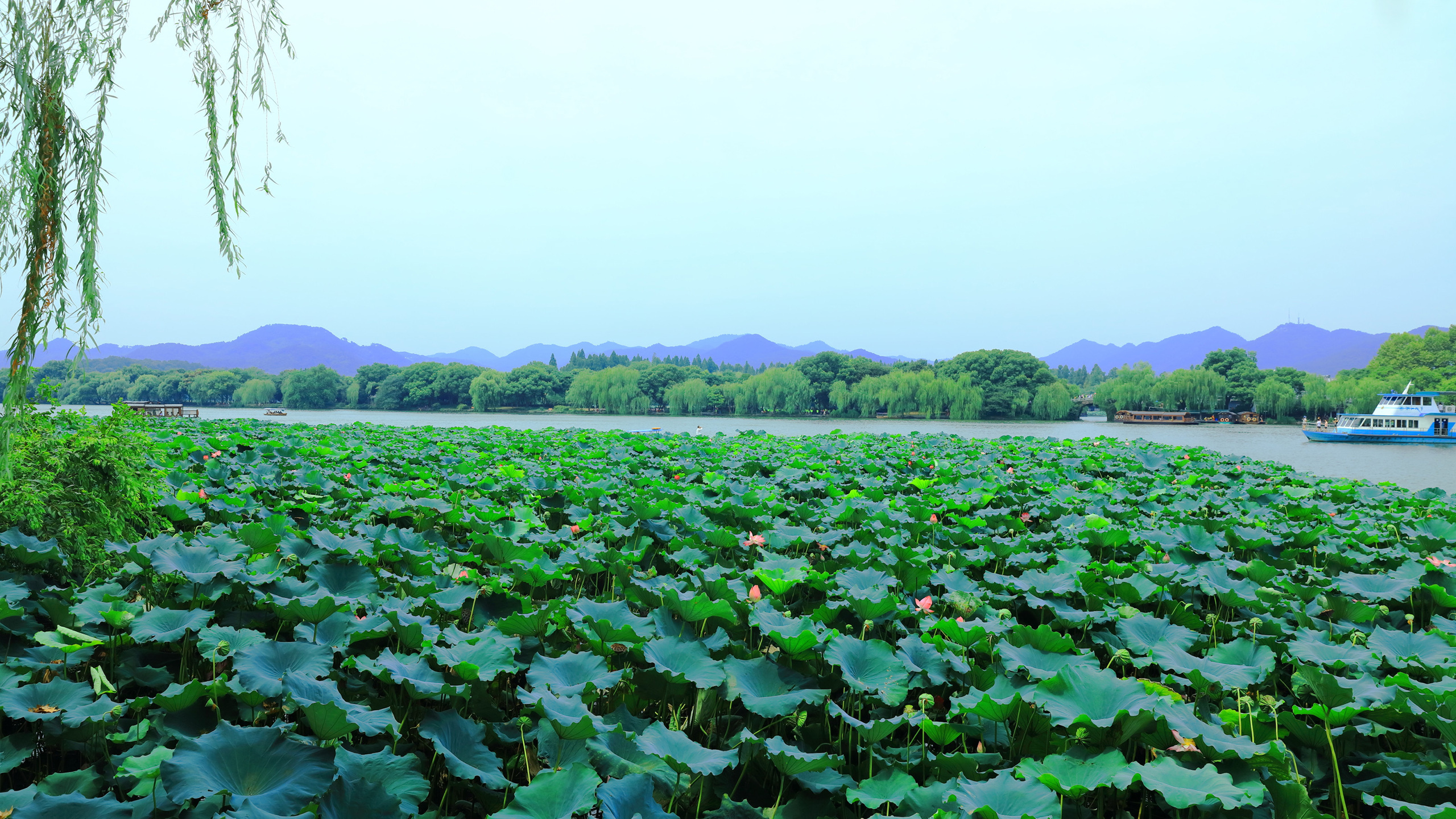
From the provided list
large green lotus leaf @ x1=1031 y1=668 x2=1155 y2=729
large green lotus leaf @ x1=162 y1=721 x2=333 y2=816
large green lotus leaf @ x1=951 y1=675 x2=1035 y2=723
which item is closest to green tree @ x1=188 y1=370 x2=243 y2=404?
large green lotus leaf @ x1=162 y1=721 x2=333 y2=816

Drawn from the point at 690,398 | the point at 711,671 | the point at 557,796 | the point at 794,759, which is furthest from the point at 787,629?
the point at 690,398

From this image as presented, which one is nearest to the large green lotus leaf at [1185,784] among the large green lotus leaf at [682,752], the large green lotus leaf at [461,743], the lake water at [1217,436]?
the large green lotus leaf at [682,752]

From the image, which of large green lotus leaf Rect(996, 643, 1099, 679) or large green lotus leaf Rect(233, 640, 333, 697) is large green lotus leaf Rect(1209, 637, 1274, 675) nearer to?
large green lotus leaf Rect(996, 643, 1099, 679)

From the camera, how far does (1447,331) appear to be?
2488 inches

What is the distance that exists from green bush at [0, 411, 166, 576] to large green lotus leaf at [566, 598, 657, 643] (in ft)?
7.22

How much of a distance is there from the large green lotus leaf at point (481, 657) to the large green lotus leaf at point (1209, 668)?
7.04ft

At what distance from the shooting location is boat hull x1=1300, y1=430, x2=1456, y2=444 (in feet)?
106

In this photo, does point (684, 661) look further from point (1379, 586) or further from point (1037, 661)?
point (1379, 586)

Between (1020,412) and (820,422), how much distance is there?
1818 centimetres

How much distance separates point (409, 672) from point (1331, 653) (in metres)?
3.06

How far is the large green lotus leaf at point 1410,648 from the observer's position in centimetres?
240

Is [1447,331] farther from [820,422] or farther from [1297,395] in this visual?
[820,422]

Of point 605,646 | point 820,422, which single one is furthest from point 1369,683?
point 820,422

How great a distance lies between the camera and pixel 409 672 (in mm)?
1952
